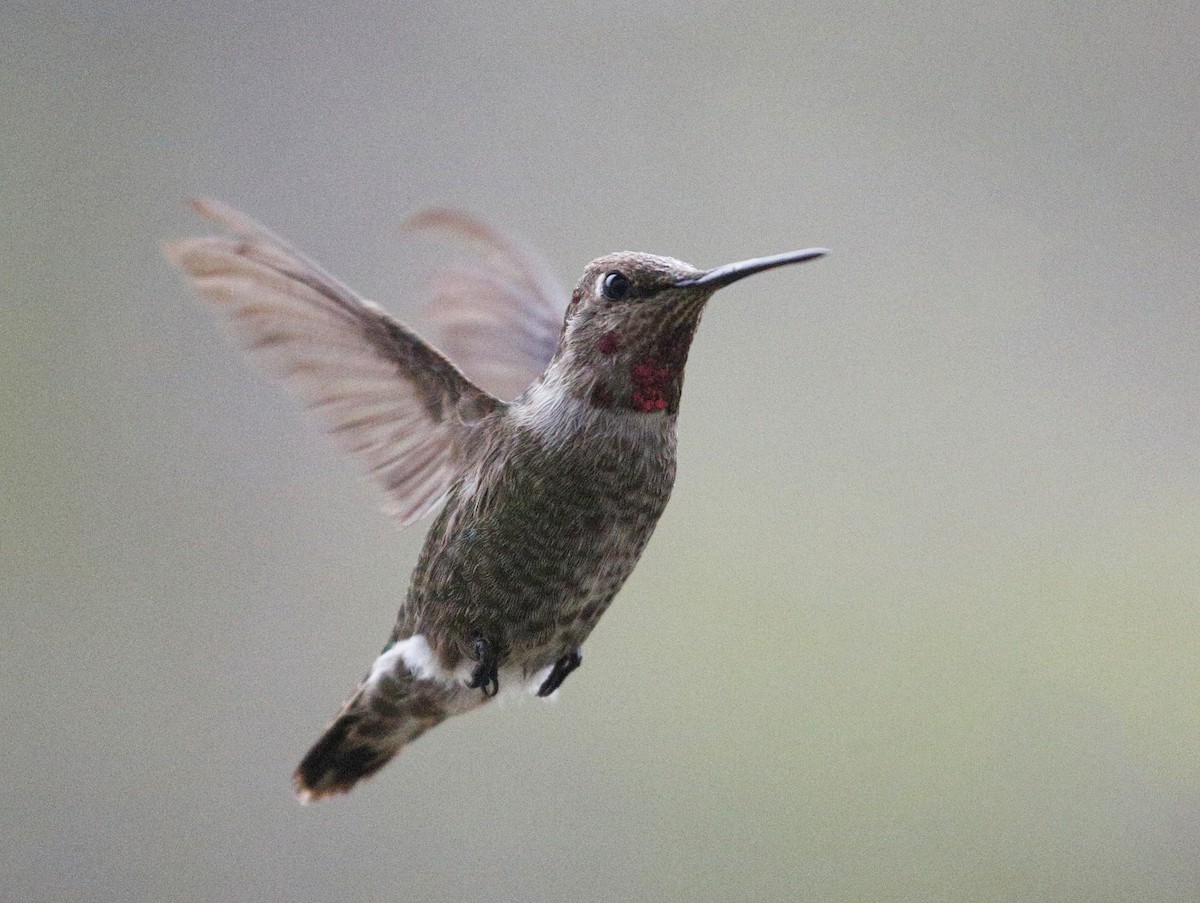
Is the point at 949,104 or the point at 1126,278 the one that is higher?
the point at 949,104

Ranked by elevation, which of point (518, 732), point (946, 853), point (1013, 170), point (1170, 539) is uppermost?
point (1013, 170)

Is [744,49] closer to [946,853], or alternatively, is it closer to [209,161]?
[209,161]

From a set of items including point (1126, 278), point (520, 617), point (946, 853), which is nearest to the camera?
point (520, 617)

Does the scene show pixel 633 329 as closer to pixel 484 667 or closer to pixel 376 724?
pixel 484 667

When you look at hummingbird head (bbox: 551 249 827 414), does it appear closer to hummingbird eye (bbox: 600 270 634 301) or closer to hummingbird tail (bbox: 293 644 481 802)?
hummingbird eye (bbox: 600 270 634 301)

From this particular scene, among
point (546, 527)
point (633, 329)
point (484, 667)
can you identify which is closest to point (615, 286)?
point (633, 329)

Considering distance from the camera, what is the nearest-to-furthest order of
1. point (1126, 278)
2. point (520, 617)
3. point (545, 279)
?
point (520, 617) < point (545, 279) < point (1126, 278)

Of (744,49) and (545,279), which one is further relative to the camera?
(744,49)

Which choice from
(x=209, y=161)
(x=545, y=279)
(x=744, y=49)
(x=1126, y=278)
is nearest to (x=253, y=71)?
(x=209, y=161)
